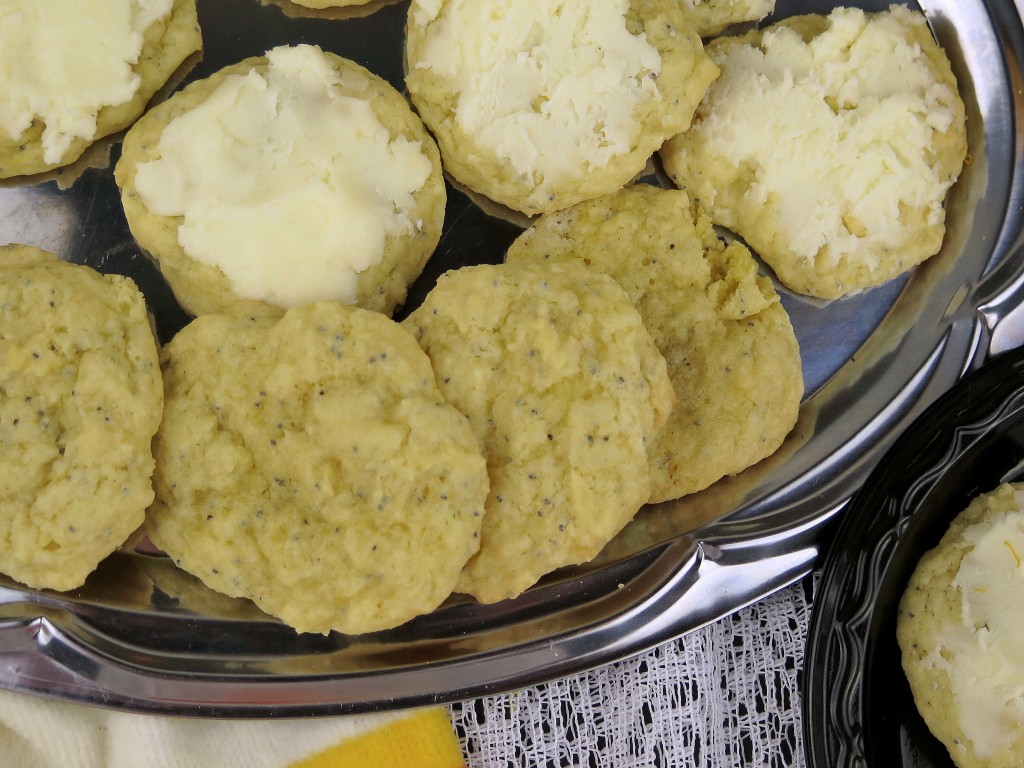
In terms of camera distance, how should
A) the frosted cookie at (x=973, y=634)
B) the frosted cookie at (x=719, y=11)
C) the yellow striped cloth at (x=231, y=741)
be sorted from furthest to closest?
the frosted cookie at (x=719, y=11) < the yellow striped cloth at (x=231, y=741) < the frosted cookie at (x=973, y=634)

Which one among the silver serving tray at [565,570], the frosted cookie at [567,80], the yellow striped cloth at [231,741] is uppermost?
the frosted cookie at [567,80]

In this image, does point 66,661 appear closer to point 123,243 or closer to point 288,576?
point 288,576

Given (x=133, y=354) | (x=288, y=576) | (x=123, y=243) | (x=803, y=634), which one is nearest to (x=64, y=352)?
(x=133, y=354)

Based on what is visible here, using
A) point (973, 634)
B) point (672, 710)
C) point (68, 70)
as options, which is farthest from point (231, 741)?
point (973, 634)

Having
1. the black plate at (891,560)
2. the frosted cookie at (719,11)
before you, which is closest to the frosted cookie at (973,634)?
the black plate at (891,560)

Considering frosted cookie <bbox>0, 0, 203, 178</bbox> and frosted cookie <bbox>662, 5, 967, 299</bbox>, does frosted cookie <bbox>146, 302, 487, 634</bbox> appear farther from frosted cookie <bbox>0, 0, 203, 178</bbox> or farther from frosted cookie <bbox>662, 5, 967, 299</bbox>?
frosted cookie <bbox>662, 5, 967, 299</bbox>

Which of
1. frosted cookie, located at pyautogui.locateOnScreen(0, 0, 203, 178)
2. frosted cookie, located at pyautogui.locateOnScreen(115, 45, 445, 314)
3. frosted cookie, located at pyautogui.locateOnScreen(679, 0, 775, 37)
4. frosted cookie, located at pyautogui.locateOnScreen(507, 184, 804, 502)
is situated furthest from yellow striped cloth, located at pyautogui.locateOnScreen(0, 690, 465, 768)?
frosted cookie, located at pyautogui.locateOnScreen(679, 0, 775, 37)

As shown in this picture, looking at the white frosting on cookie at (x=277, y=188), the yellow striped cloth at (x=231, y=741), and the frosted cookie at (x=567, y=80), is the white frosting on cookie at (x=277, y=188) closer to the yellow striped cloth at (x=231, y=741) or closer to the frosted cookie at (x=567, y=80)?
the frosted cookie at (x=567, y=80)
